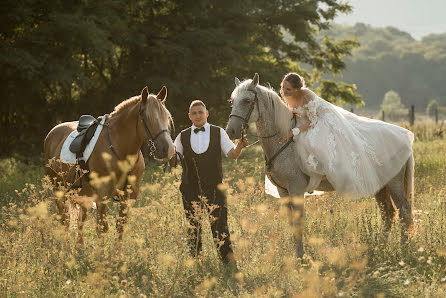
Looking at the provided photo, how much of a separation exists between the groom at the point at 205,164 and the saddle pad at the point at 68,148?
56.5 inches

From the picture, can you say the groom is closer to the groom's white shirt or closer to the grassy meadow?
the groom's white shirt

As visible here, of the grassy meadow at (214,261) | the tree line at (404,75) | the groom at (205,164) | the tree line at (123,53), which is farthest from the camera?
the tree line at (404,75)

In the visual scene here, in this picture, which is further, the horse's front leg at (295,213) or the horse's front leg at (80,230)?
the horse's front leg at (80,230)

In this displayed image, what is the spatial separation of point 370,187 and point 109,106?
51.6 feet

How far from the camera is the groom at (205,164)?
5.46m

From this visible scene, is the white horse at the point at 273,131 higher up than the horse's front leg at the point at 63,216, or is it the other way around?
the white horse at the point at 273,131

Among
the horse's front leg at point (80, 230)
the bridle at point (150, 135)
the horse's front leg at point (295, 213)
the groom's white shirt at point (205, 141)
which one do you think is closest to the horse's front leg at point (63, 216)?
the horse's front leg at point (80, 230)

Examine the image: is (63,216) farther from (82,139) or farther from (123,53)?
(123,53)

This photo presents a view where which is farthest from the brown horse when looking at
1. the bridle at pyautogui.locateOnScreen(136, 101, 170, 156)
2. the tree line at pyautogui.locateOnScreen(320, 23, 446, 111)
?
the tree line at pyautogui.locateOnScreen(320, 23, 446, 111)

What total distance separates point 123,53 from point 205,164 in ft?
60.1

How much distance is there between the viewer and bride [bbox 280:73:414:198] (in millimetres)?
5738

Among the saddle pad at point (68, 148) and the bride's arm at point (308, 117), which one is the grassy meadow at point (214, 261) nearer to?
the bride's arm at point (308, 117)

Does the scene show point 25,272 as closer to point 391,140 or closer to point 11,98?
point 391,140

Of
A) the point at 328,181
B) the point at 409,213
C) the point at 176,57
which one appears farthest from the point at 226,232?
the point at 176,57
